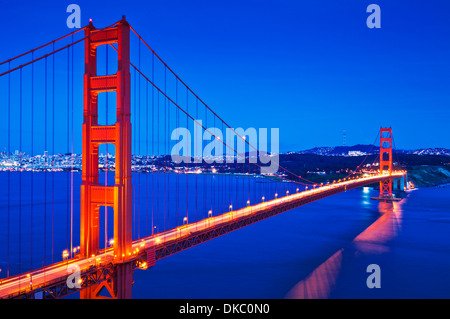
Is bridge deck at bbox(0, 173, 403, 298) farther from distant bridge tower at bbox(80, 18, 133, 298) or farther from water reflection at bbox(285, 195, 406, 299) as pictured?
water reflection at bbox(285, 195, 406, 299)

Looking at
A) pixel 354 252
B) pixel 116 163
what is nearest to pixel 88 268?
pixel 116 163

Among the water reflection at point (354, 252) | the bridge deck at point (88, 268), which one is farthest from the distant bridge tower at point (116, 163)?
the water reflection at point (354, 252)

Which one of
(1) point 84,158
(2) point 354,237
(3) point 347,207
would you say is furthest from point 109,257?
(3) point 347,207

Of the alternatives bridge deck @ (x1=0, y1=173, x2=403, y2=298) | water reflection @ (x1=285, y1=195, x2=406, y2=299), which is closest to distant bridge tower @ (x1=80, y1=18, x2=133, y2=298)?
bridge deck @ (x1=0, y1=173, x2=403, y2=298)

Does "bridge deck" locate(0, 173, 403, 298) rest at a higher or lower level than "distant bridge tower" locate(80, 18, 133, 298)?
lower

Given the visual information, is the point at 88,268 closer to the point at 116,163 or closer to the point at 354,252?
the point at 116,163
